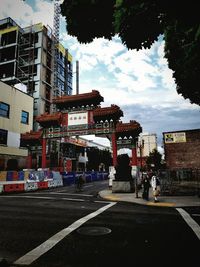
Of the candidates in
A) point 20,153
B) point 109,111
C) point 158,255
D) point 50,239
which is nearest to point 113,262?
point 158,255

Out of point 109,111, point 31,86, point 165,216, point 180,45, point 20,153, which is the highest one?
point 31,86

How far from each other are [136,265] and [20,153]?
98.2 feet

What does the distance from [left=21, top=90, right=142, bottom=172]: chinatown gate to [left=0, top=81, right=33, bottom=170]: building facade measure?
3.09m

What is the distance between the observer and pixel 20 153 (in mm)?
31484

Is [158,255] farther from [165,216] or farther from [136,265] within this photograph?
[165,216]

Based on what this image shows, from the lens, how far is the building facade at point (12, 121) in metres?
28.5

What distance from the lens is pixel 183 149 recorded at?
70.7ft

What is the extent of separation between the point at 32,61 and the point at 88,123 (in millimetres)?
28468

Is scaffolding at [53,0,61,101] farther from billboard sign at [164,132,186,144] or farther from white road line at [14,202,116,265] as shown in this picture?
white road line at [14,202,116,265]

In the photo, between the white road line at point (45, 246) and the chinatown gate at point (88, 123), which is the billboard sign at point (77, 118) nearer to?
the chinatown gate at point (88, 123)

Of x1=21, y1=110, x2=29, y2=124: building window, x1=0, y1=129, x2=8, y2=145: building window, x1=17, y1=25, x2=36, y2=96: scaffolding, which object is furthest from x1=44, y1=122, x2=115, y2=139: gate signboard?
x1=17, y1=25, x2=36, y2=96: scaffolding

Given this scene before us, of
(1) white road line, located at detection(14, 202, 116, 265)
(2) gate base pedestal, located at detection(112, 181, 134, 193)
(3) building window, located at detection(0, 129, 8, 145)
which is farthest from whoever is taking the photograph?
(3) building window, located at detection(0, 129, 8, 145)

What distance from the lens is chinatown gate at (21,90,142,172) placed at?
84.7 feet

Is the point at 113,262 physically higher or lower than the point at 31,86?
lower
